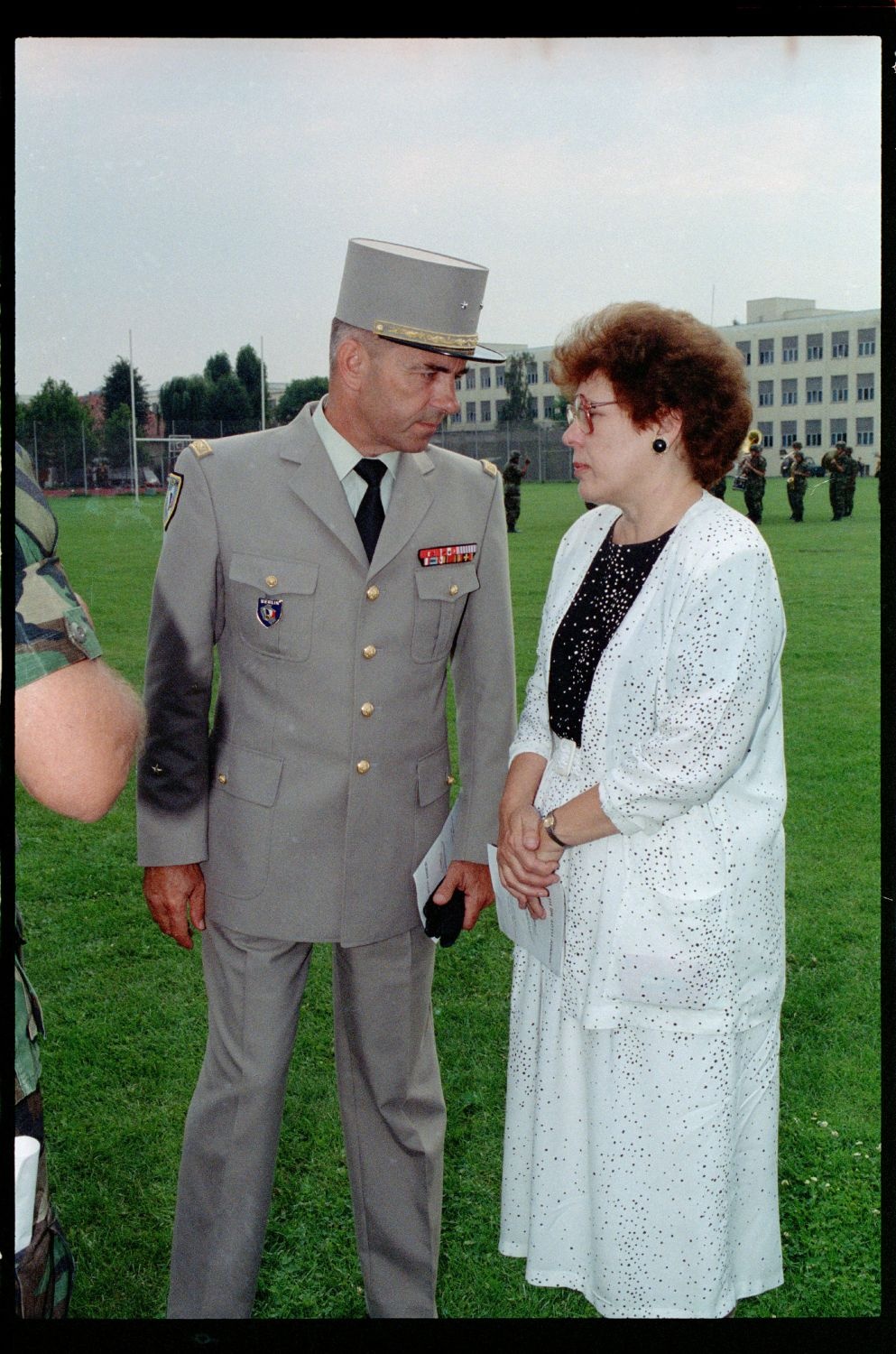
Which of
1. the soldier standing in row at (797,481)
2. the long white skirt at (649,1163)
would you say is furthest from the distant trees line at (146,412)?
the long white skirt at (649,1163)

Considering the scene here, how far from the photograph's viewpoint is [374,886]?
276cm

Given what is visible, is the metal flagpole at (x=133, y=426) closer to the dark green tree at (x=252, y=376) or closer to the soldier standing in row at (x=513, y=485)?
the dark green tree at (x=252, y=376)

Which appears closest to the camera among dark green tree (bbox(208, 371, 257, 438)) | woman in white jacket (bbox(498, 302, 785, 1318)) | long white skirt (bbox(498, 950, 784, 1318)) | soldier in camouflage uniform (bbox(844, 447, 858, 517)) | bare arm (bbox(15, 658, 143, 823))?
bare arm (bbox(15, 658, 143, 823))

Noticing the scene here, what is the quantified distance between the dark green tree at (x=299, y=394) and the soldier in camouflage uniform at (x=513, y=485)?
15.4 inches

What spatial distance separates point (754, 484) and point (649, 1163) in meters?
1.30

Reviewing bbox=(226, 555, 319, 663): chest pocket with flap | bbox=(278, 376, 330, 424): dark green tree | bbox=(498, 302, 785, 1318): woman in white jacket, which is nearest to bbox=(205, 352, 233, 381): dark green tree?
bbox=(278, 376, 330, 424): dark green tree

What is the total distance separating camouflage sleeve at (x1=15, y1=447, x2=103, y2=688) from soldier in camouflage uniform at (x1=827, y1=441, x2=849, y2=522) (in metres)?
1.45

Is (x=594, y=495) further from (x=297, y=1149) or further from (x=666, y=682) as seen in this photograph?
(x=297, y=1149)

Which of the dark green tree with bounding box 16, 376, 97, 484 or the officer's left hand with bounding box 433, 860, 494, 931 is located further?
the officer's left hand with bounding box 433, 860, 494, 931

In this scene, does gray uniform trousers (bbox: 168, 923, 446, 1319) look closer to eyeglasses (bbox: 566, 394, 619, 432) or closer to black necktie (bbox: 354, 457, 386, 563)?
black necktie (bbox: 354, 457, 386, 563)

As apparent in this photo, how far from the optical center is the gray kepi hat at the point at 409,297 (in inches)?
102

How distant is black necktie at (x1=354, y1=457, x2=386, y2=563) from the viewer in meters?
2.71
